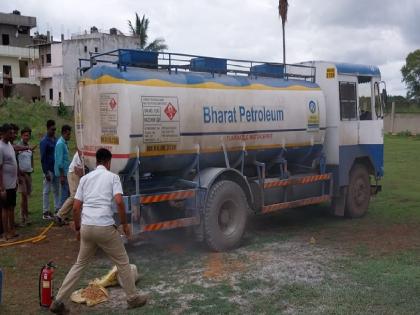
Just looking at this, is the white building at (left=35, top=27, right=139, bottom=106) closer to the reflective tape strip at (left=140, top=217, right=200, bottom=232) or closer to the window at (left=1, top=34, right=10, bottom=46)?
the window at (left=1, top=34, right=10, bottom=46)

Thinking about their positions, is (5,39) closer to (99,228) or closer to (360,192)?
(360,192)

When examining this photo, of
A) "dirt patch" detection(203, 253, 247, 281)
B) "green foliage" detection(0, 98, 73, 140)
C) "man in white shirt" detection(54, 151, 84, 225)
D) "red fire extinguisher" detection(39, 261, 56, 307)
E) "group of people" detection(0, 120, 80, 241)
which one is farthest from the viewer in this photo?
"green foliage" detection(0, 98, 73, 140)

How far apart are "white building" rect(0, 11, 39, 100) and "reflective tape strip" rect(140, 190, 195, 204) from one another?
161 feet

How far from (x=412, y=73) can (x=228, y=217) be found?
202 feet

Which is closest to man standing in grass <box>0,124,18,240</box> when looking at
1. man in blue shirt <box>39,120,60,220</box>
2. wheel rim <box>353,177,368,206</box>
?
man in blue shirt <box>39,120,60,220</box>

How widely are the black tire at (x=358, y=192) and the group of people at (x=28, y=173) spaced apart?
5.59 metres

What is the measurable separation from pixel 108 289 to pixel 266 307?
198 cm

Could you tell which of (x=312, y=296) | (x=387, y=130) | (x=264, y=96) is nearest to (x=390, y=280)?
(x=312, y=296)

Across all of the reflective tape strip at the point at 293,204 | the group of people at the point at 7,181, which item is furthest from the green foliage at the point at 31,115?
the reflective tape strip at the point at 293,204

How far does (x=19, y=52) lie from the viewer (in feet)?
182

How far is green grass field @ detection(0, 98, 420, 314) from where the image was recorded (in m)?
6.04

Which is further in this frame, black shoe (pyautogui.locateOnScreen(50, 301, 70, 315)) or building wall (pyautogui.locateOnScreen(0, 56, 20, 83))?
building wall (pyautogui.locateOnScreen(0, 56, 20, 83))

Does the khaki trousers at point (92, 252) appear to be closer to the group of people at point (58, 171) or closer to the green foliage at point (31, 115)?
the group of people at point (58, 171)

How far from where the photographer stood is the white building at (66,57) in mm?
48375
